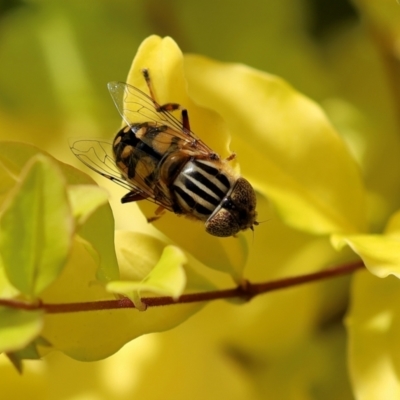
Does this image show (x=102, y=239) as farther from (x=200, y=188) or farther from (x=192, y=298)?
(x=200, y=188)

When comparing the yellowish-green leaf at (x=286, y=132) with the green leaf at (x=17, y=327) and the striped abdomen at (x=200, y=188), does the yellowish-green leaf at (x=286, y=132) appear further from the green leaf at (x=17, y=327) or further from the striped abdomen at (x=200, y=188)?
the green leaf at (x=17, y=327)

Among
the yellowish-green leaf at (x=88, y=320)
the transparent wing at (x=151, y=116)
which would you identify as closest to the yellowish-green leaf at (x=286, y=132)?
the transparent wing at (x=151, y=116)

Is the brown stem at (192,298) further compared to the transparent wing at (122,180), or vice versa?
the transparent wing at (122,180)

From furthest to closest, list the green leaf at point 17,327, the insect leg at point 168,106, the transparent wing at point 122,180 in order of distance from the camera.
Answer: the transparent wing at point 122,180 → the insect leg at point 168,106 → the green leaf at point 17,327

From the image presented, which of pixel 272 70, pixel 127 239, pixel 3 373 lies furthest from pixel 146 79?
pixel 272 70

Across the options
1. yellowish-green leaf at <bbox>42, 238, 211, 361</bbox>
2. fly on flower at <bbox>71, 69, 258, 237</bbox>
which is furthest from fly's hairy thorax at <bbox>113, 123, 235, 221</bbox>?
yellowish-green leaf at <bbox>42, 238, 211, 361</bbox>

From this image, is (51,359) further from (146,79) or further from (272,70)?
(272,70)

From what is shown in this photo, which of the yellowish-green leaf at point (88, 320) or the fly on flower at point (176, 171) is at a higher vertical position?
the fly on flower at point (176, 171)

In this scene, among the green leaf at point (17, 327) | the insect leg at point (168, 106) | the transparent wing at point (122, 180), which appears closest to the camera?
the green leaf at point (17, 327)
